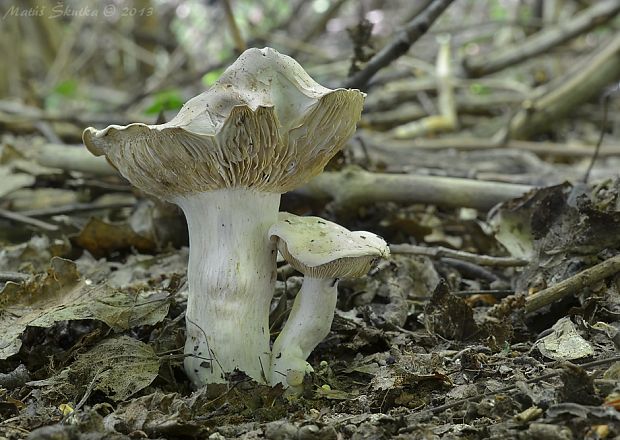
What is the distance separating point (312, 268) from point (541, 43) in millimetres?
6322

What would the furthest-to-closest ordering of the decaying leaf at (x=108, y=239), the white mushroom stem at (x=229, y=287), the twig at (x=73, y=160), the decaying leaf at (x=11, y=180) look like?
1. the twig at (x=73, y=160)
2. the decaying leaf at (x=11, y=180)
3. the decaying leaf at (x=108, y=239)
4. the white mushroom stem at (x=229, y=287)

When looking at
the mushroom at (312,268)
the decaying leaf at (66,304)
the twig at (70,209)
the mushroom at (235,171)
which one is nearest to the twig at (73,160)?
the twig at (70,209)

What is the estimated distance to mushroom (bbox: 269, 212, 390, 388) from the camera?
223 centimetres

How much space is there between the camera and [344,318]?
285cm

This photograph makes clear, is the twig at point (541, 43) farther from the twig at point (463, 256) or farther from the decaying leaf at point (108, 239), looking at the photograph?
the decaying leaf at point (108, 239)

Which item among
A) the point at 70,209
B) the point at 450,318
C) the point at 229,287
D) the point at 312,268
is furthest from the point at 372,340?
the point at 70,209

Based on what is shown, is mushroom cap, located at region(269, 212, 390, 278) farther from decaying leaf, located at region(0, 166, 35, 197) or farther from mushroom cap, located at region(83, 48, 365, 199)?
decaying leaf, located at region(0, 166, 35, 197)

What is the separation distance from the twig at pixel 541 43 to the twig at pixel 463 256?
4.96m

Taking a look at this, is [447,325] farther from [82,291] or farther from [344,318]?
[82,291]

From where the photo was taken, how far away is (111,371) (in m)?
2.34

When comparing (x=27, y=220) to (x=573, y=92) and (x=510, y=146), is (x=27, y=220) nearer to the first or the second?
(x=510, y=146)

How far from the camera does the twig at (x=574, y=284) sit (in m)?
2.65

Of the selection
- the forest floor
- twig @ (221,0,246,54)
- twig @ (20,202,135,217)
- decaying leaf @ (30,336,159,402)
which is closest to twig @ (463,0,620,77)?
twig @ (221,0,246,54)

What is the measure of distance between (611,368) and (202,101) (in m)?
1.64
